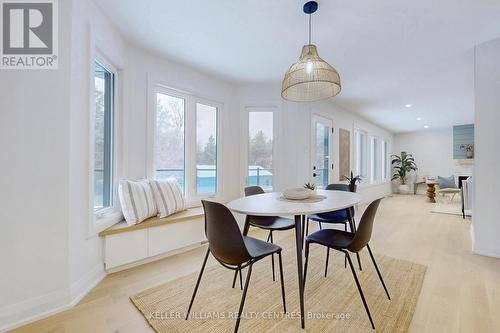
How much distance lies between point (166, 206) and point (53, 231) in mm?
1089

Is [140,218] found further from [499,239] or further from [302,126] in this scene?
[499,239]

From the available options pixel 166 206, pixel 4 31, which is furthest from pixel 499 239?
pixel 4 31

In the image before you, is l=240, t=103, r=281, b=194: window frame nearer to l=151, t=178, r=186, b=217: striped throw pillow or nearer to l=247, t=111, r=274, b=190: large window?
l=247, t=111, r=274, b=190: large window

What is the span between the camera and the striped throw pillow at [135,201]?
2.30 m

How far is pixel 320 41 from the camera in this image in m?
2.52

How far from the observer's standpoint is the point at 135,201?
7.74ft

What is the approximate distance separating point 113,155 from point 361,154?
6.22 m

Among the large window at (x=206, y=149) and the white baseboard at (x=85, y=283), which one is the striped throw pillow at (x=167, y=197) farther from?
the white baseboard at (x=85, y=283)

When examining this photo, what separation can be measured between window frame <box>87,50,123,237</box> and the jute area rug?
0.78 meters

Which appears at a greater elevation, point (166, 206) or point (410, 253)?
point (166, 206)

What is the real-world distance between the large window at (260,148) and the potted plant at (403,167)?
6784 millimetres

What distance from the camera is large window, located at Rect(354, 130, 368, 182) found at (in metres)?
6.15

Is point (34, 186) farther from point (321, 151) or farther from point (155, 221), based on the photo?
point (321, 151)

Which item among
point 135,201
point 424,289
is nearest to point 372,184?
point 424,289
